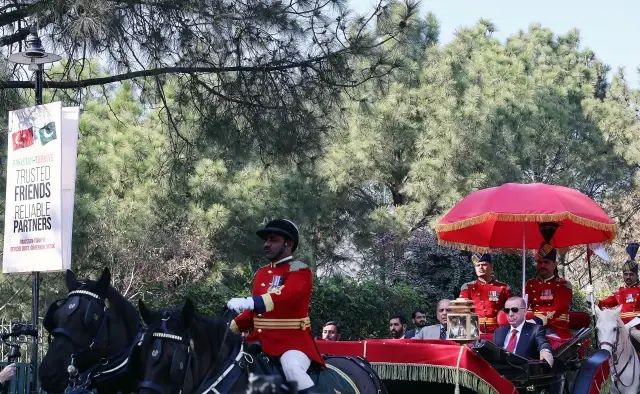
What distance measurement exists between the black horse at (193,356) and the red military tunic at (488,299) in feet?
15.1

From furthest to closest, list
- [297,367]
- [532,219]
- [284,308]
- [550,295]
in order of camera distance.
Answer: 1. [550,295]
2. [532,219]
3. [284,308]
4. [297,367]

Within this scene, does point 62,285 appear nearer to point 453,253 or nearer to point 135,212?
point 135,212

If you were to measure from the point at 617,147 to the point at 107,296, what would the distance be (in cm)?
3035

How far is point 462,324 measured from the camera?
9875 mm

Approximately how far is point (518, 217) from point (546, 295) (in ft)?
3.51

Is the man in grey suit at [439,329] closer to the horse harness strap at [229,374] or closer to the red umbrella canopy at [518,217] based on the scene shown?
the red umbrella canopy at [518,217]

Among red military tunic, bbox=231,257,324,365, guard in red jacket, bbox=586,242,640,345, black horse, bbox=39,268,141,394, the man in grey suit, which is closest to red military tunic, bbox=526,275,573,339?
the man in grey suit

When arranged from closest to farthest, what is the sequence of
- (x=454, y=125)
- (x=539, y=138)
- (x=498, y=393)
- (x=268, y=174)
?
(x=498, y=393) < (x=268, y=174) < (x=454, y=125) < (x=539, y=138)

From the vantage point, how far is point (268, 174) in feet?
42.0

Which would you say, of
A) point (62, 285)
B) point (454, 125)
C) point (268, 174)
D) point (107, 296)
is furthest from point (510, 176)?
point (107, 296)

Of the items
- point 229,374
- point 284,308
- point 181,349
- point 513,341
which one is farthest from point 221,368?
point 513,341

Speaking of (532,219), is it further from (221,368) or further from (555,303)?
(221,368)

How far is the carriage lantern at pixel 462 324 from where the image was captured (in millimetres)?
9797

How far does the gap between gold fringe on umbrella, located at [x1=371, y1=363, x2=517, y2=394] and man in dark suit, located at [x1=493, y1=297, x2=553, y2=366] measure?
141 cm
